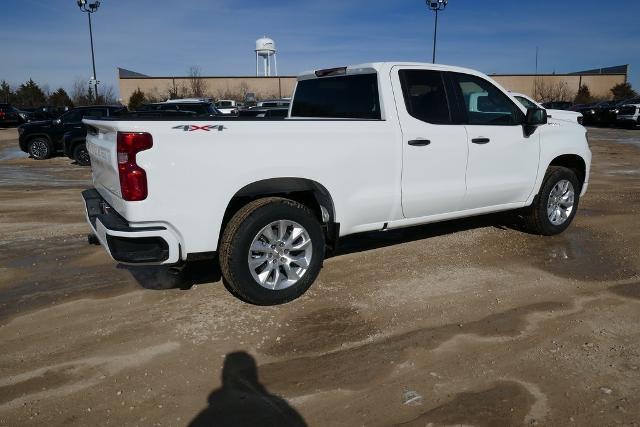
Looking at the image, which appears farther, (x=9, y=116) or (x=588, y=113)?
(x=588, y=113)

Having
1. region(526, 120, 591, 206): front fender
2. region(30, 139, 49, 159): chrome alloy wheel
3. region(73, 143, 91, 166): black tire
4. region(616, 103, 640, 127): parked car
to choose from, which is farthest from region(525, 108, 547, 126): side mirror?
region(616, 103, 640, 127): parked car

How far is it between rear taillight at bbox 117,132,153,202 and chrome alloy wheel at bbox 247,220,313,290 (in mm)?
970

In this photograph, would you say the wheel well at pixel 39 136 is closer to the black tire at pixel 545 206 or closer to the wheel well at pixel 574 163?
the black tire at pixel 545 206

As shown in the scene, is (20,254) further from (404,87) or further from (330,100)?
(404,87)

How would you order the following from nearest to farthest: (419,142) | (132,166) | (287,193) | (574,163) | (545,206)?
(132,166) → (287,193) → (419,142) → (545,206) → (574,163)

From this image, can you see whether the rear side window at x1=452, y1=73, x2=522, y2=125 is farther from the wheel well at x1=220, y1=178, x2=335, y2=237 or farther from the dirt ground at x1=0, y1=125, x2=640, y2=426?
the wheel well at x1=220, y1=178, x2=335, y2=237

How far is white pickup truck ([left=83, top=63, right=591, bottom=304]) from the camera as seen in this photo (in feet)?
11.7

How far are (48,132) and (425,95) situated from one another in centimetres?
1416

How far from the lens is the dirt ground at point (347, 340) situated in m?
2.89

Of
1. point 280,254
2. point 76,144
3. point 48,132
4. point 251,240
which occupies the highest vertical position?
point 48,132

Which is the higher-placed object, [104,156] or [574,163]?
[104,156]

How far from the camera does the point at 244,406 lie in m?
2.91

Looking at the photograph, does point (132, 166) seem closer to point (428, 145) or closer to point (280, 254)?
point (280, 254)

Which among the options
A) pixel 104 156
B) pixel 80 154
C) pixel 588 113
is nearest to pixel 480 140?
pixel 104 156
